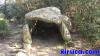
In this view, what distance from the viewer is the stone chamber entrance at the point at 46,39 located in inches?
232

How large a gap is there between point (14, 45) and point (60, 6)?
6.69 ft

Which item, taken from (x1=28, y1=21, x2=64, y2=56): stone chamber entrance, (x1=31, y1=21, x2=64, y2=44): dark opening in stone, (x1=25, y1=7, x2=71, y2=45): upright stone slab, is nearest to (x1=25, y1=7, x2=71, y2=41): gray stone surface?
(x1=25, y1=7, x2=71, y2=45): upright stone slab

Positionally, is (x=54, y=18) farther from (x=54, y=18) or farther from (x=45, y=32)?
(x=45, y=32)

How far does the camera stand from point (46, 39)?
6.68 m

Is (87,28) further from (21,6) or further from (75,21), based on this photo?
(21,6)

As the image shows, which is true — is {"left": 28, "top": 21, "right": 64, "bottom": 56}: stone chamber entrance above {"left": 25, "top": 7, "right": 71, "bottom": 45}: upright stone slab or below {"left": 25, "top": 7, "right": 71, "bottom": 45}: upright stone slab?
below

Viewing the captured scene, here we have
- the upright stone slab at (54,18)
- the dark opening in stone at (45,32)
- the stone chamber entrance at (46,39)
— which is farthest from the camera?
the dark opening in stone at (45,32)

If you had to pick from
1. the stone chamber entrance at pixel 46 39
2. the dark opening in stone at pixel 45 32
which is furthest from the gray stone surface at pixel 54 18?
the dark opening in stone at pixel 45 32

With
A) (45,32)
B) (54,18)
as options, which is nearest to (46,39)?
(45,32)

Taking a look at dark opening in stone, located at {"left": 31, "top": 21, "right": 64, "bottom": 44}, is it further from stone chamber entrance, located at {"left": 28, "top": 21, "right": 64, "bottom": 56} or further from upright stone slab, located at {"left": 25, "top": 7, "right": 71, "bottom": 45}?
upright stone slab, located at {"left": 25, "top": 7, "right": 71, "bottom": 45}

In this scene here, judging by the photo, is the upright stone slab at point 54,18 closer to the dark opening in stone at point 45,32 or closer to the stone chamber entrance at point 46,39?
the stone chamber entrance at point 46,39

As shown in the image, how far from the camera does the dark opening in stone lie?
263 inches

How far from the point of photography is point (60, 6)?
7.43 m

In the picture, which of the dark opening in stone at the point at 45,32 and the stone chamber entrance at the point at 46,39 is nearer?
the stone chamber entrance at the point at 46,39
